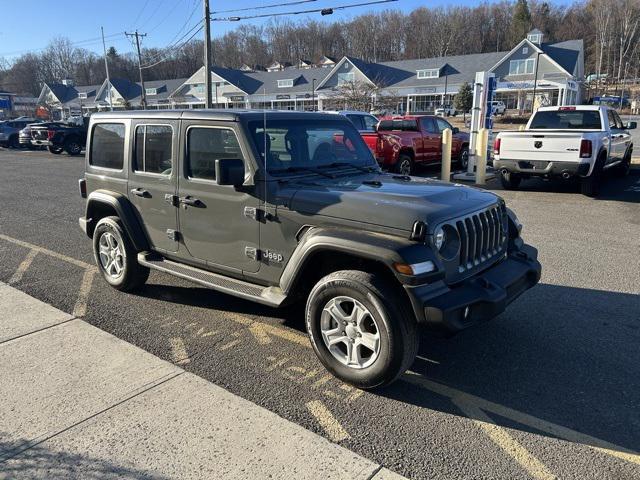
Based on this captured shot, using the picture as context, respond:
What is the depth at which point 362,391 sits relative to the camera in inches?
137

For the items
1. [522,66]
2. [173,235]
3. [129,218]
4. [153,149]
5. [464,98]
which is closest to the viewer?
[173,235]

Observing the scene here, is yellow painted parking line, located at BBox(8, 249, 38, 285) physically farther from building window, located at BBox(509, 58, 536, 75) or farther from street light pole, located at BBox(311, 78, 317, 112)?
building window, located at BBox(509, 58, 536, 75)

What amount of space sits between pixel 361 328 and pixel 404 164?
11.1 meters

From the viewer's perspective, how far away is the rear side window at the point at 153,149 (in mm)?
4629

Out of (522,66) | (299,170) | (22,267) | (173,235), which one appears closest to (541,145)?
(299,170)

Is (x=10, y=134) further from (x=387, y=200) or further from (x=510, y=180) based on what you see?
(x=387, y=200)

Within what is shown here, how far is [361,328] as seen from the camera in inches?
135

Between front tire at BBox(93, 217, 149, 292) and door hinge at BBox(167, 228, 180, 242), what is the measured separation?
2.05ft

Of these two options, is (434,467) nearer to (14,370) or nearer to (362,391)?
(362,391)

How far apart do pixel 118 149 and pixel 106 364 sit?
2.34m

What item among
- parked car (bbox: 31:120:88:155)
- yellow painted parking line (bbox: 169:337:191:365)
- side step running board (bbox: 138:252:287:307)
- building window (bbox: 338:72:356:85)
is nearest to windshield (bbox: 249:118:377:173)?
side step running board (bbox: 138:252:287:307)

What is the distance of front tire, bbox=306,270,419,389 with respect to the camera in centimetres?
321

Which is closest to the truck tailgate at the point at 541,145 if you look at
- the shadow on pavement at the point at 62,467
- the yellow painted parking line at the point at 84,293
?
the yellow painted parking line at the point at 84,293

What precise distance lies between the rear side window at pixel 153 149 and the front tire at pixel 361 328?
2.08 m
